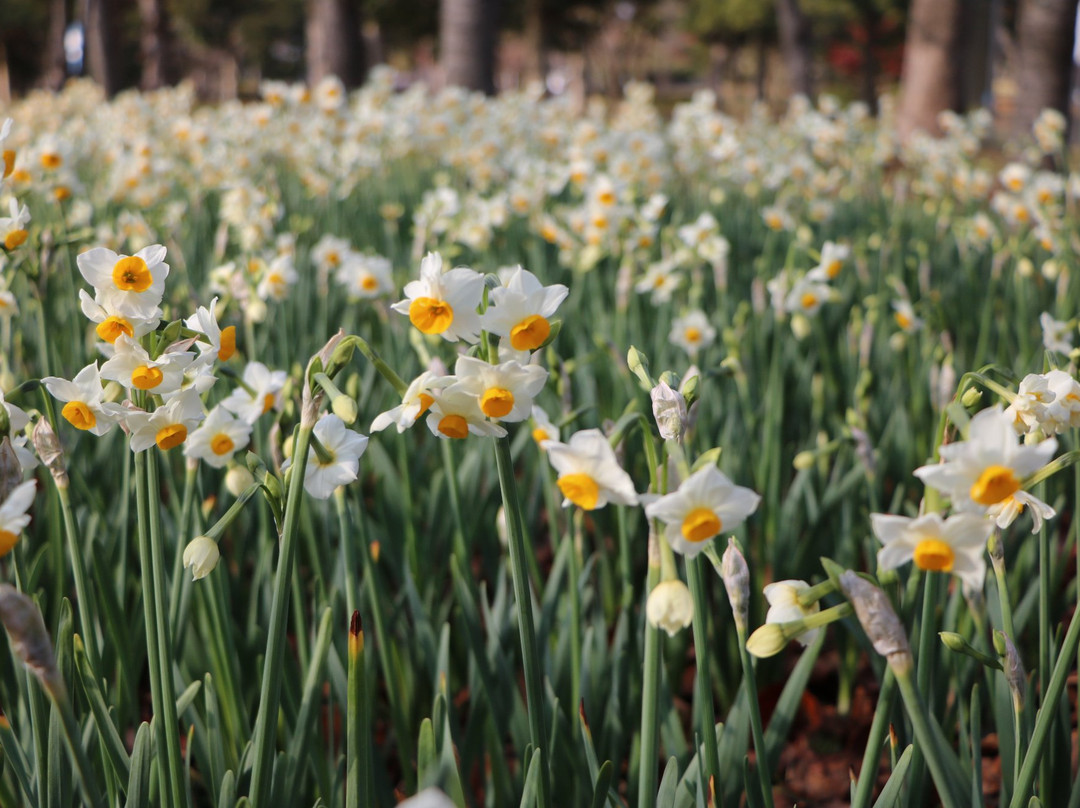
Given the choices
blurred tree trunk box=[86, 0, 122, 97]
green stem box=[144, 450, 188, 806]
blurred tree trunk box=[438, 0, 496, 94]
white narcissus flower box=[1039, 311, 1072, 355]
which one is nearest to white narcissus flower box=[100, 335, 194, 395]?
green stem box=[144, 450, 188, 806]

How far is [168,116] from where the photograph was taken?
6.29m

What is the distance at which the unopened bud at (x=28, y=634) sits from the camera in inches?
23.2

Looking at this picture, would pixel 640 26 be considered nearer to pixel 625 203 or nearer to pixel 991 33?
pixel 991 33

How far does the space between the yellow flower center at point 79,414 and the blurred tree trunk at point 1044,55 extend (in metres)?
7.24

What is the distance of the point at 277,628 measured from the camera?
2.66 ft

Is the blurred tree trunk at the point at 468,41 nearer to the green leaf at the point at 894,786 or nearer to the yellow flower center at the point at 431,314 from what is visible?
the yellow flower center at the point at 431,314

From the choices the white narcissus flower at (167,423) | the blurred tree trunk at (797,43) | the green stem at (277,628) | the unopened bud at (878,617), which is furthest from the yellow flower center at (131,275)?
the blurred tree trunk at (797,43)

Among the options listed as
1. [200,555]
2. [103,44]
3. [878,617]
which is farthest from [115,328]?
[103,44]

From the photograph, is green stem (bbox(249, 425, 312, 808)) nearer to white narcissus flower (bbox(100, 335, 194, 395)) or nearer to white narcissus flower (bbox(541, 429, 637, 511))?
white narcissus flower (bbox(100, 335, 194, 395))

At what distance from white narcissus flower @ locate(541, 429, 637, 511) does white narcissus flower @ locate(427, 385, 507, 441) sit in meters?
0.10

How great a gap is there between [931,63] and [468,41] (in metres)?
4.32

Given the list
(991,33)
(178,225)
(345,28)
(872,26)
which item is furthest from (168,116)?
(872,26)

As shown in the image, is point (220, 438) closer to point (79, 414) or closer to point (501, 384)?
point (79, 414)

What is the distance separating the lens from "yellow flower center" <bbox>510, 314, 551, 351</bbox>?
758 millimetres
